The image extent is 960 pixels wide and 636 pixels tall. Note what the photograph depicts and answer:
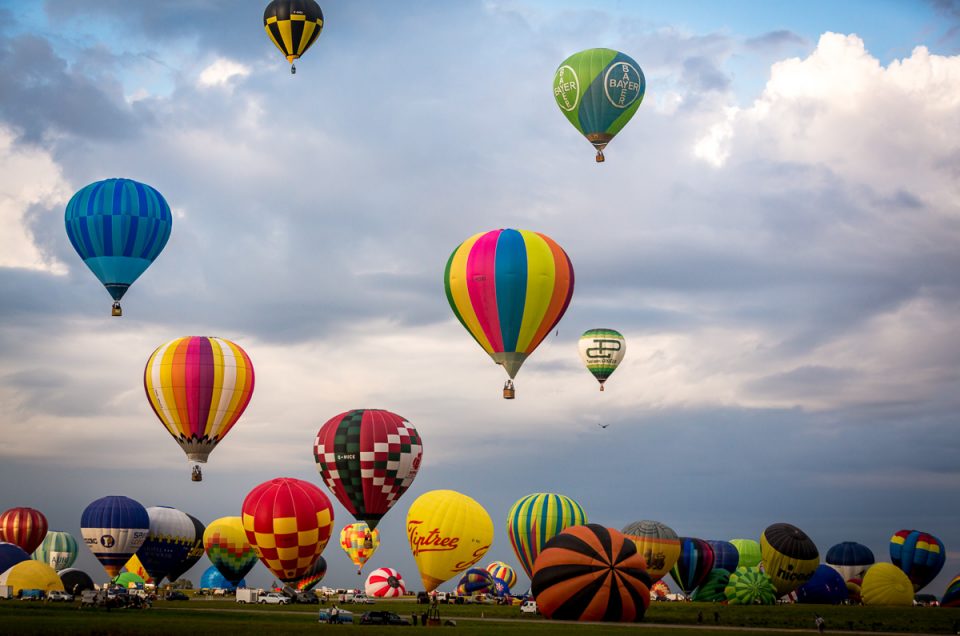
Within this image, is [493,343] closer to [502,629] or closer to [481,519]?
[481,519]

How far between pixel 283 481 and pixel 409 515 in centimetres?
659

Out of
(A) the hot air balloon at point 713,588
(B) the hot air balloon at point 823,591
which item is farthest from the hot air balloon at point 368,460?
(B) the hot air balloon at point 823,591

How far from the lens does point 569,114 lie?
196 ft

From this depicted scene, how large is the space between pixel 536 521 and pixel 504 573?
14.1 m

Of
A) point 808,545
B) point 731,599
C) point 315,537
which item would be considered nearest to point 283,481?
point 315,537

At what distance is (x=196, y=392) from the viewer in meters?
56.9

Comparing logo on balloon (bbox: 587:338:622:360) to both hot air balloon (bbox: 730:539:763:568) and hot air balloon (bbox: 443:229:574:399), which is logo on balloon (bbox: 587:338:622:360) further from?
hot air balloon (bbox: 443:229:574:399)

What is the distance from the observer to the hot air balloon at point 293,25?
58.3 meters

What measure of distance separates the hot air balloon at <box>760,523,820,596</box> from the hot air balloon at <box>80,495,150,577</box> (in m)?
36.0

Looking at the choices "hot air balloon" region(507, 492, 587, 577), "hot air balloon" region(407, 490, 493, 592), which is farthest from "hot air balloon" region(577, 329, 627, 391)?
"hot air balloon" region(407, 490, 493, 592)

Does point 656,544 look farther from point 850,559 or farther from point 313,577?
point 850,559

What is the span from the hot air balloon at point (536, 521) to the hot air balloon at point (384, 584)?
16.4 metres

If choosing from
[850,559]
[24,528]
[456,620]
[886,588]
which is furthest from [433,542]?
[850,559]

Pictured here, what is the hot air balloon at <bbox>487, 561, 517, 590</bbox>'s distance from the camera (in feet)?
256
